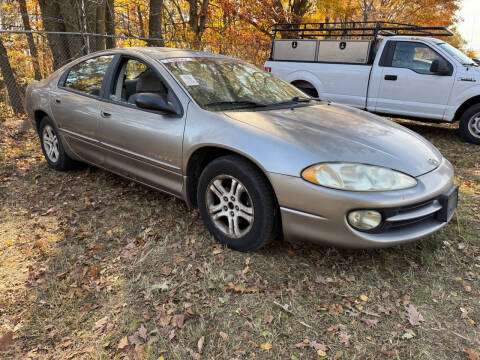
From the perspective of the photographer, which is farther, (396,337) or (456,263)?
(456,263)

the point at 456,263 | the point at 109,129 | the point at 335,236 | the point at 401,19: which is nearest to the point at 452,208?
the point at 456,263

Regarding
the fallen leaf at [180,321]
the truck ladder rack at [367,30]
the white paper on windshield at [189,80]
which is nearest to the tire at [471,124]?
the truck ladder rack at [367,30]

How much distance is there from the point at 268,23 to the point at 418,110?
9.98 meters

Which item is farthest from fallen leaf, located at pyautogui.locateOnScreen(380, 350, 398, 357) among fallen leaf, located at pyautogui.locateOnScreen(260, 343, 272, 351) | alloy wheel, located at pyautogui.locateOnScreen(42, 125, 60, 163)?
alloy wheel, located at pyautogui.locateOnScreen(42, 125, 60, 163)

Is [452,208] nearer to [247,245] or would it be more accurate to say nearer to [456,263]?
[456,263]

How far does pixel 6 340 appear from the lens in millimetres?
2297

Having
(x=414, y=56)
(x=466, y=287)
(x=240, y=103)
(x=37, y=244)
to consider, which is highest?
A: (x=414, y=56)

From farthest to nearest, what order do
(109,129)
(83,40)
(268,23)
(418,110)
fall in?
(268,23) < (83,40) < (418,110) < (109,129)

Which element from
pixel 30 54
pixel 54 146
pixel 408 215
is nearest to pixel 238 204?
pixel 408 215

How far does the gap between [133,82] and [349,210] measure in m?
2.53

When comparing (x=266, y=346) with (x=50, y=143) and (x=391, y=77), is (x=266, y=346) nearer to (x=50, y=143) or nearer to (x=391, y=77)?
(x=50, y=143)

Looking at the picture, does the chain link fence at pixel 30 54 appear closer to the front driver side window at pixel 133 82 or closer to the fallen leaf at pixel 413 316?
the front driver side window at pixel 133 82

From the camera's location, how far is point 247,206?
2.84 metres

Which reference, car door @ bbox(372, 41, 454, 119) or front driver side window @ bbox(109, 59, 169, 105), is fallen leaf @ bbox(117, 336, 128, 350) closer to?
front driver side window @ bbox(109, 59, 169, 105)
